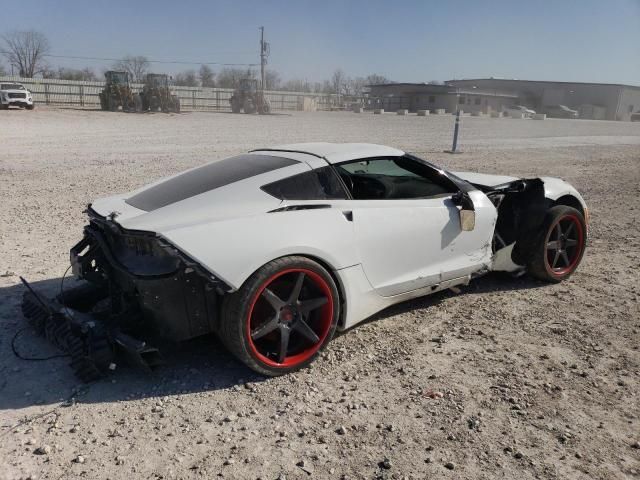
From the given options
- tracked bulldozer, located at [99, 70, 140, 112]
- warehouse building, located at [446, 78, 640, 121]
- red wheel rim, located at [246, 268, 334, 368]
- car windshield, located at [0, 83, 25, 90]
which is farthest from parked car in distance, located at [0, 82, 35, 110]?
warehouse building, located at [446, 78, 640, 121]

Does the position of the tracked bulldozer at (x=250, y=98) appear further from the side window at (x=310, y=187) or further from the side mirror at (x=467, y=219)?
the side window at (x=310, y=187)

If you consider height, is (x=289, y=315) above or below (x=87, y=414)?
above

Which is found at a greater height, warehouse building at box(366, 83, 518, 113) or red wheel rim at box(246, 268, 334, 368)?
warehouse building at box(366, 83, 518, 113)

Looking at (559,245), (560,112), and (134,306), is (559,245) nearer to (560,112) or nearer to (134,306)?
(134,306)

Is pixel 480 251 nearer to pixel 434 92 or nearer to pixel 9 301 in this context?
pixel 9 301

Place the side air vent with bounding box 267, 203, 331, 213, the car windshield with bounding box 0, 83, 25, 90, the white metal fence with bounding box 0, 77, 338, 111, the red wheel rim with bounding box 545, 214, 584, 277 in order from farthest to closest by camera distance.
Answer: the white metal fence with bounding box 0, 77, 338, 111 → the car windshield with bounding box 0, 83, 25, 90 → the red wheel rim with bounding box 545, 214, 584, 277 → the side air vent with bounding box 267, 203, 331, 213

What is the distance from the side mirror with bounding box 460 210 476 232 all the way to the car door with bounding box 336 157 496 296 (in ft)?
0.11

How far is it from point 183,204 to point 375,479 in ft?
6.73

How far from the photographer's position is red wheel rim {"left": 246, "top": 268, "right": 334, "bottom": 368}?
11.2ft

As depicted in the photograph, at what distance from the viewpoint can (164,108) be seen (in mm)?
41156

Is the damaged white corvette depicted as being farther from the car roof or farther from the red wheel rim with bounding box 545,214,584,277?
the red wheel rim with bounding box 545,214,584,277

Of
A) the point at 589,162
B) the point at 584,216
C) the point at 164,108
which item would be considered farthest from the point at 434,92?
the point at 584,216

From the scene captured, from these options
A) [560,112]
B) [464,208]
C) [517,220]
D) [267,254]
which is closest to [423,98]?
[560,112]

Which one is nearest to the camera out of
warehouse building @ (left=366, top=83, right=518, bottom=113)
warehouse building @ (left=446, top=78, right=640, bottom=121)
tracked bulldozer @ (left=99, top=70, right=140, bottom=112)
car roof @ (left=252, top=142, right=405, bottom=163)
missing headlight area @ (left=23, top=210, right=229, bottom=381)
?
missing headlight area @ (left=23, top=210, right=229, bottom=381)
